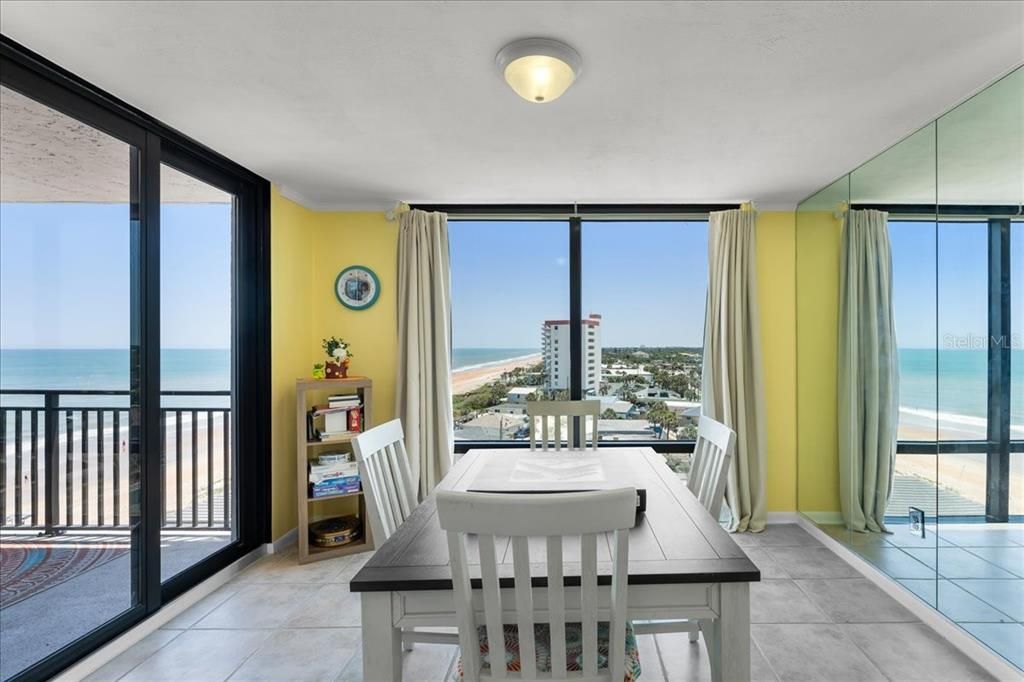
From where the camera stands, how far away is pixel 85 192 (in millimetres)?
2236

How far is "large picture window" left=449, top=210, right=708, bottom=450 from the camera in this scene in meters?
4.10

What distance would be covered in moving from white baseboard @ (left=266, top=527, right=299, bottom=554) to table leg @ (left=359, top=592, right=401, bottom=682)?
2450 millimetres

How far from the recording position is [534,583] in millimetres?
1374

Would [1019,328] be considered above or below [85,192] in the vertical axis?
below

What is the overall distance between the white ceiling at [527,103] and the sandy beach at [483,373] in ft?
5.01

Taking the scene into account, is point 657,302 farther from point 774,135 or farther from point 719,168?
point 774,135

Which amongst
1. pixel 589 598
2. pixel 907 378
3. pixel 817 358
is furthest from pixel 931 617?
pixel 589 598

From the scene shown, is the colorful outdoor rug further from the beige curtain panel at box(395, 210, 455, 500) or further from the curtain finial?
the curtain finial

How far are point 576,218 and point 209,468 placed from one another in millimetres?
3048

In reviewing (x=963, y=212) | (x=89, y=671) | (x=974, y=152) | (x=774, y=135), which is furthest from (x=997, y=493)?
(x=89, y=671)

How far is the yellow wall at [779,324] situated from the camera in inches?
155

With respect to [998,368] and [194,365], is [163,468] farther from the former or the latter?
[998,368]

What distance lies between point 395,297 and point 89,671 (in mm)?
2629

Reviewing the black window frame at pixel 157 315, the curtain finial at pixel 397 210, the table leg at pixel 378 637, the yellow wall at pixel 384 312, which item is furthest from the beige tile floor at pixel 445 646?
the curtain finial at pixel 397 210
